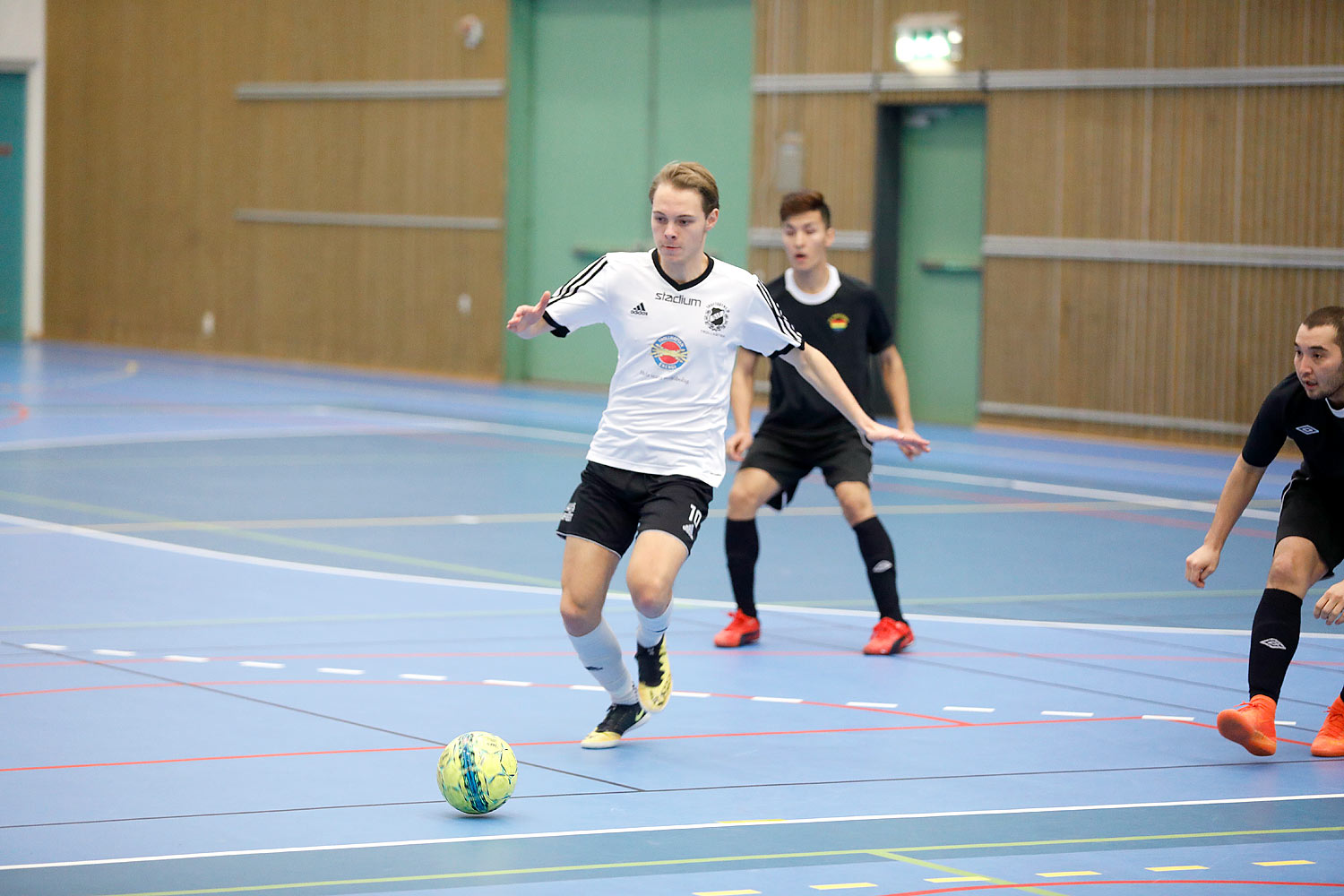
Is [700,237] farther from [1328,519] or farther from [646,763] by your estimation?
[1328,519]

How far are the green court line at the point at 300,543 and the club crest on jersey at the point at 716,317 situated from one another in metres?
3.45

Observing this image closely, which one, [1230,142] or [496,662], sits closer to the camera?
[496,662]

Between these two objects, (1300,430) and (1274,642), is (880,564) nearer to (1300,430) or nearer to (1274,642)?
(1274,642)

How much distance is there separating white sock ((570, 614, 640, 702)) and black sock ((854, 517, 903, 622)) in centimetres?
198

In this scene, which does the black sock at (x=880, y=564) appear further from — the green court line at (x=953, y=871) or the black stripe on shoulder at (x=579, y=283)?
the green court line at (x=953, y=871)

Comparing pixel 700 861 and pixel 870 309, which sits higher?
pixel 870 309

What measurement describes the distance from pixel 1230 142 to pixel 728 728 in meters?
11.7

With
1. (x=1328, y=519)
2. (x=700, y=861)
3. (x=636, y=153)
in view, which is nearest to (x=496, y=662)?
(x=700, y=861)

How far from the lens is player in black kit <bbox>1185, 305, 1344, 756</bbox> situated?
5.88 meters

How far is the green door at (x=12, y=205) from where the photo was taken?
92.2ft

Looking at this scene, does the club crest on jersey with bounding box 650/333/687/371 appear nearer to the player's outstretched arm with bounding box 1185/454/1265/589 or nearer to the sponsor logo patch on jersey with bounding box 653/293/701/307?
the sponsor logo patch on jersey with bounding box 653/293/701/307

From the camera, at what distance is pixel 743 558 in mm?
7957

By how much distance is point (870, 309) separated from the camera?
26.8 ft

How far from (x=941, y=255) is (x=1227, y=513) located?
1296cm
